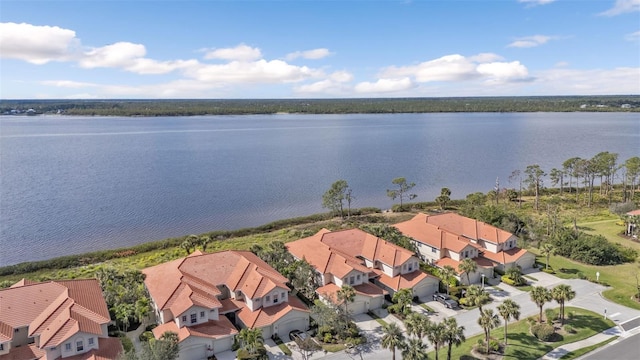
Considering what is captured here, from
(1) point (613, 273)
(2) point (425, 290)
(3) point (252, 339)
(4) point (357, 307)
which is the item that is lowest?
(1) point (613, 273)

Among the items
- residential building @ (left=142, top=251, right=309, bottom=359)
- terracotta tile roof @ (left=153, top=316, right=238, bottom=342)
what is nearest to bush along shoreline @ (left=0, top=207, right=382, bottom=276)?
residential building @ (left=142, top=251, right=309, bottom=359)

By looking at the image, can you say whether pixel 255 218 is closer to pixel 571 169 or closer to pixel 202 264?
pixel 202 264

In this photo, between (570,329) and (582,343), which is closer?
(582,343)

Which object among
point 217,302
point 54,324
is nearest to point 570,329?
point 217,302

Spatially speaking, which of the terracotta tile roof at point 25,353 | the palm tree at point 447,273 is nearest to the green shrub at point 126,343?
the terracotta tile roof at point 25,353

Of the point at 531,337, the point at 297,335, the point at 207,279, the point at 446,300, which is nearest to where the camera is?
the point at 531,337

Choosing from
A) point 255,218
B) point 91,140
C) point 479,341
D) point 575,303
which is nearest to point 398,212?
point 255,218

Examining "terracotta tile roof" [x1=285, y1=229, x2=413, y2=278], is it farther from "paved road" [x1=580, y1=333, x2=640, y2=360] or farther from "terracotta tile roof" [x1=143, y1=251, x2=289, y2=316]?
"paved road" [x1=580, y1=333, x2=640, y2=360]

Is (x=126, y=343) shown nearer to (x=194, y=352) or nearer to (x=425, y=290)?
(x=194, y=352)
